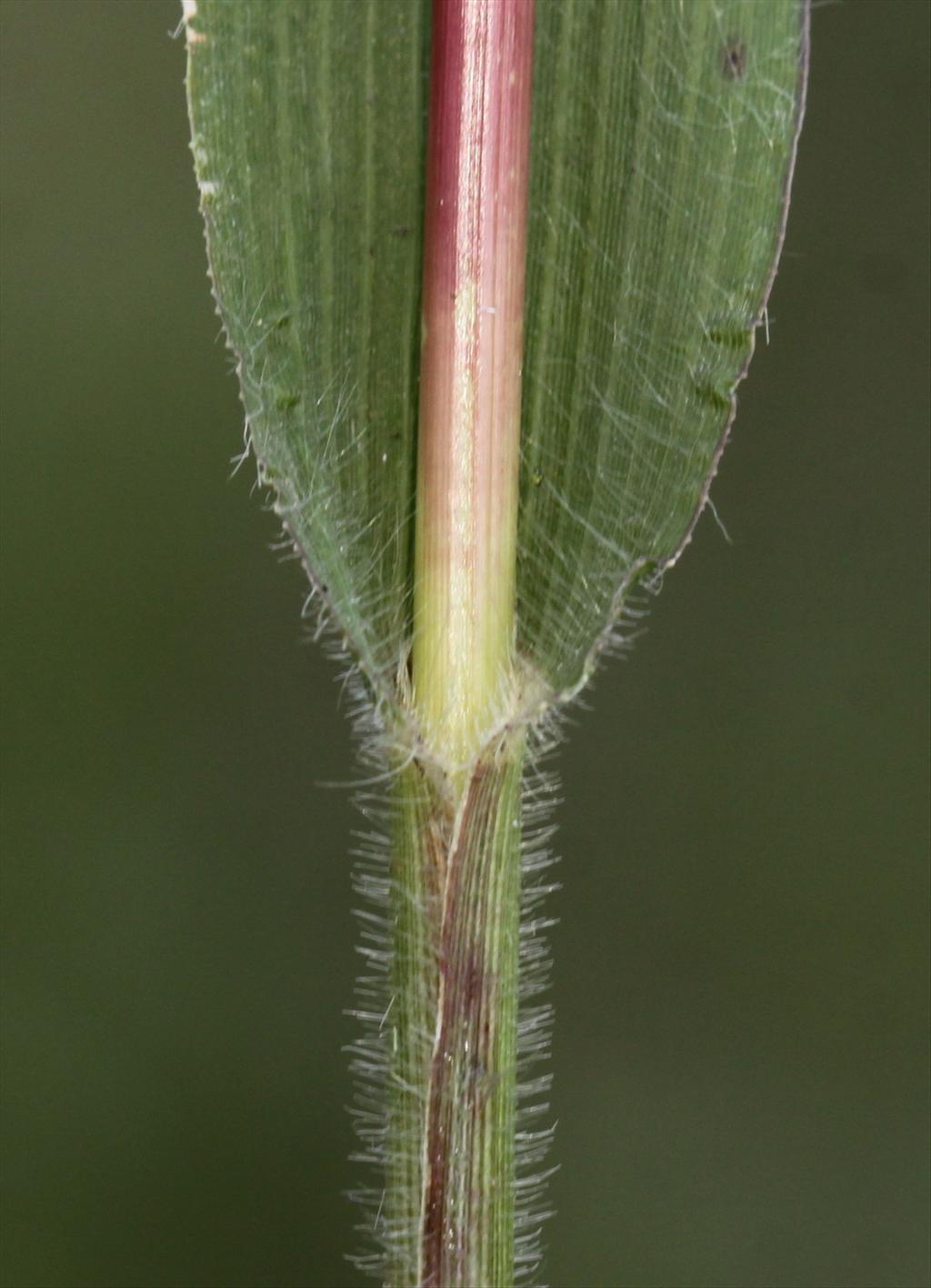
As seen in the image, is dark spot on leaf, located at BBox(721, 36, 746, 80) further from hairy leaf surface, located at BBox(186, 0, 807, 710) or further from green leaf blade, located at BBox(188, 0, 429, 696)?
green leaf blade, located at BBox(188, 0, 429, 696)

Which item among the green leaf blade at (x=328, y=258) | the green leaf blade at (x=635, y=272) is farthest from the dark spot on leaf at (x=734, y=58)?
the green leaf blade at (x=328, y=258)

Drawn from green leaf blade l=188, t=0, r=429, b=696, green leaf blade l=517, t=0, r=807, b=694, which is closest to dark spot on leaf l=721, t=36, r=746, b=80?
green leaf blade l=517, t=0, r=807, b=694

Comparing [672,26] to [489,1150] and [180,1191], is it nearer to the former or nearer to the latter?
[489,1150]

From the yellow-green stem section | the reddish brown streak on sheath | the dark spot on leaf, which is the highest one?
the dark spot on leaf

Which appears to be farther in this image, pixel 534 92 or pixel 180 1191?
pixel 180 1191

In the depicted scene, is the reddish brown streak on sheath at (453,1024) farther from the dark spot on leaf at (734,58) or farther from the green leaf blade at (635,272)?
the dark spot on leaf at (734,58)

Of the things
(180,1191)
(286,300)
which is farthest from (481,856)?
(180,1191)

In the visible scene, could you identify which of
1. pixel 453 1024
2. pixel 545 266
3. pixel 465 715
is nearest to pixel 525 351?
pixel 545 266

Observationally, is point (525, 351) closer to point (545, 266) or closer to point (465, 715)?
point (545, 266)
